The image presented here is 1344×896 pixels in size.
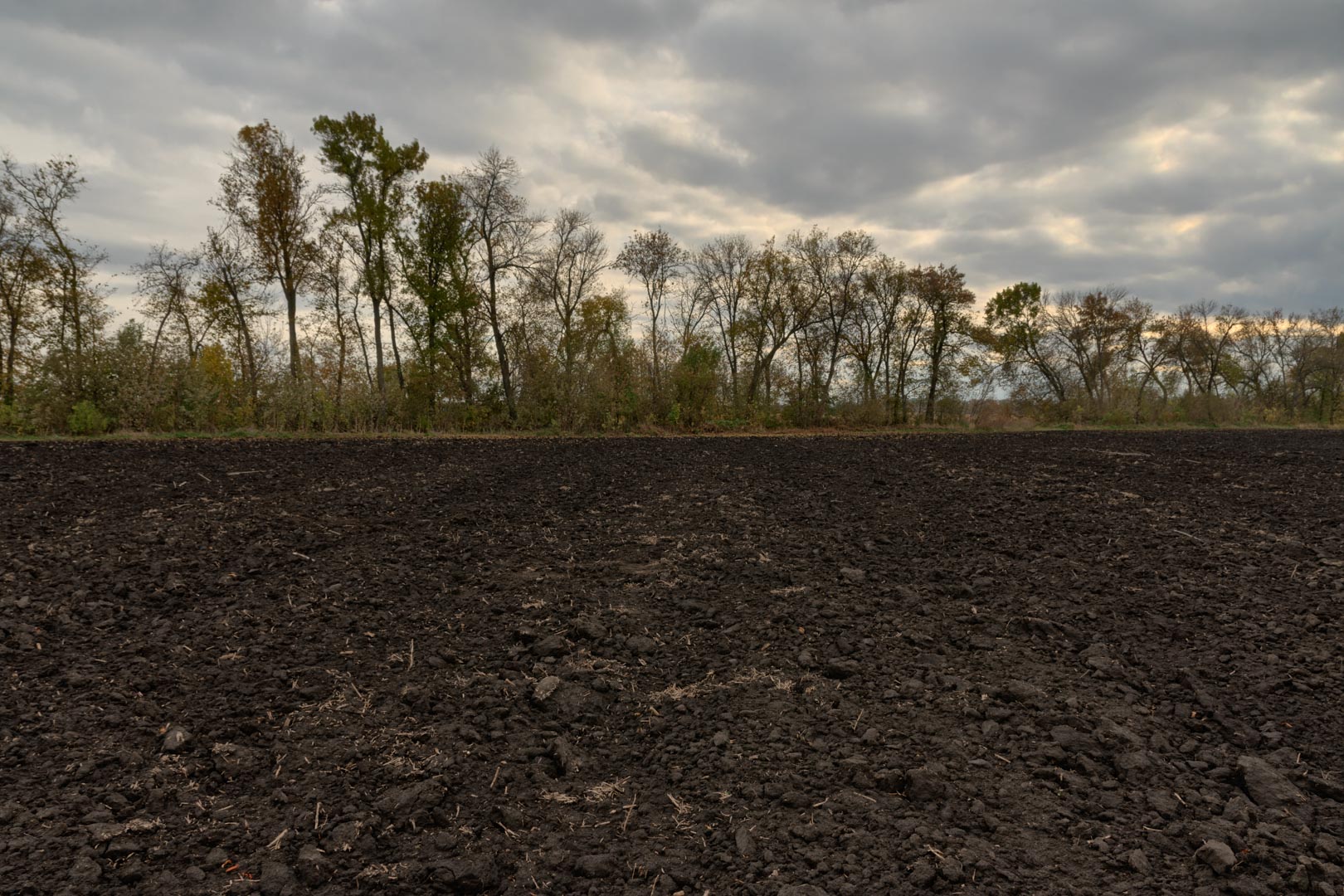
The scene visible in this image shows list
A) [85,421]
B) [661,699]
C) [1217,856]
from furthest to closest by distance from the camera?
[85,421], [661,699], [1217,856]

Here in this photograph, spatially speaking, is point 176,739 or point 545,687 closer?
point 176,739

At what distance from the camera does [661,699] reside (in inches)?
138

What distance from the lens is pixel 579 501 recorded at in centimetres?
761

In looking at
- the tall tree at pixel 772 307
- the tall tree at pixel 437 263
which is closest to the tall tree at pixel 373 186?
the tall tree at pixel 437 263

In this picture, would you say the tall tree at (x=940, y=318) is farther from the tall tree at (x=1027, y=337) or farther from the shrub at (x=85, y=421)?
the shrub at (x=85, y=421)

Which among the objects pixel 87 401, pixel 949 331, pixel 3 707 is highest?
pixel 949 331

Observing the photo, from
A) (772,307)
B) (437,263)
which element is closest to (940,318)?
(772,307)

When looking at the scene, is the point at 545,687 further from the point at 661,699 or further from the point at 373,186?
the point at 373,186

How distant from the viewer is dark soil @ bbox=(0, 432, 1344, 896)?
2.33 meters

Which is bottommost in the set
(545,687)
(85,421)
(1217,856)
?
(1217,856)

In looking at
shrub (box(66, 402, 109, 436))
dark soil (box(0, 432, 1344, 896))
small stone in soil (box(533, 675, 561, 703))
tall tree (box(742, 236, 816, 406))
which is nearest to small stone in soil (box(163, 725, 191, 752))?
dark soil (box(0, 432, 1344, 896))

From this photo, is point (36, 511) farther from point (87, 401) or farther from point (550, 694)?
point (87, 401)

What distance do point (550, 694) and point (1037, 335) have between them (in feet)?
128

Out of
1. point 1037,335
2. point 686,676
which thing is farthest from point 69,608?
point 1037,335
